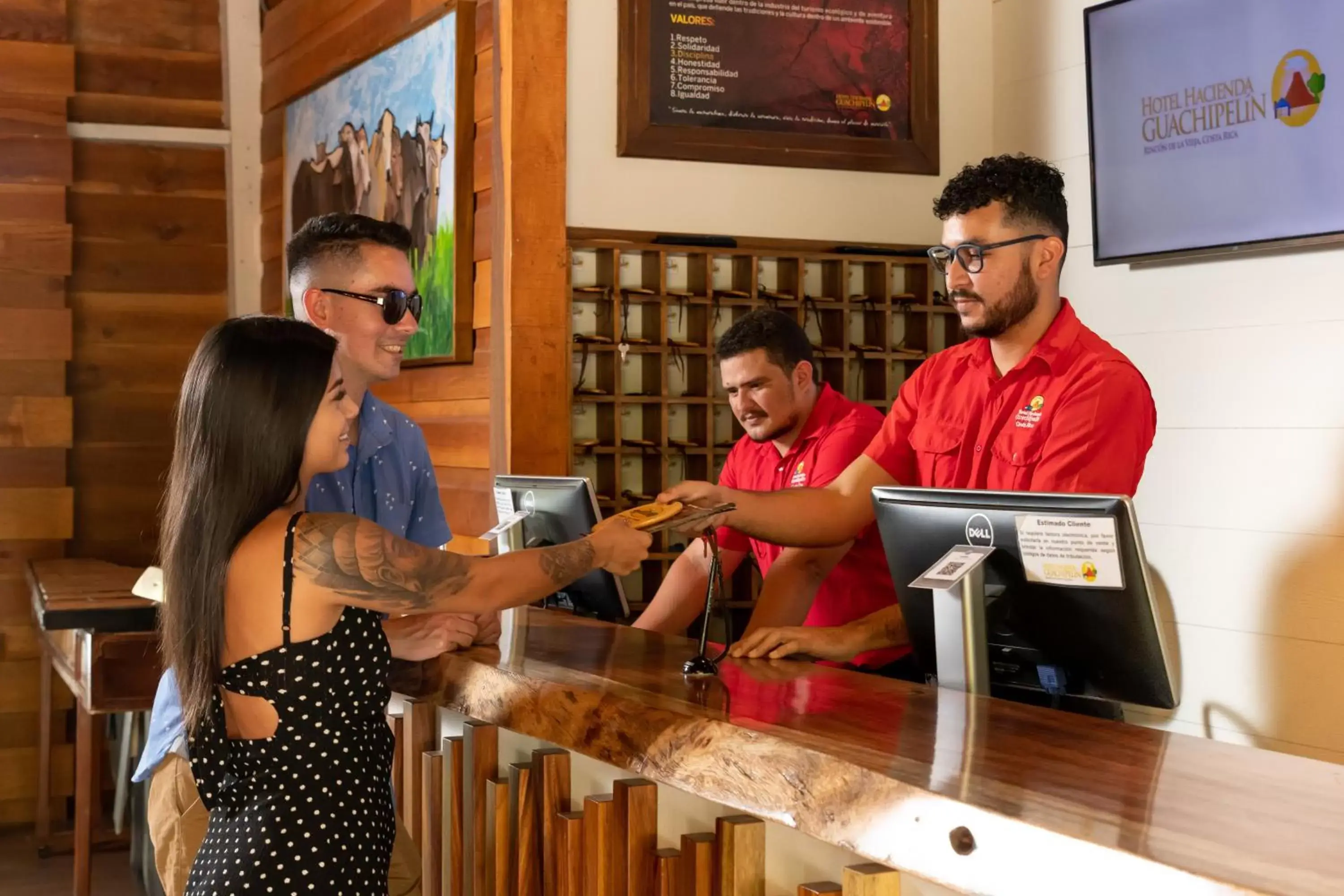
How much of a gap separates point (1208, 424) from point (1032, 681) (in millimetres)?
1867

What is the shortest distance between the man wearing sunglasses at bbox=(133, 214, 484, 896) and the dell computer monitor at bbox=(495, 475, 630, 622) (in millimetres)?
361

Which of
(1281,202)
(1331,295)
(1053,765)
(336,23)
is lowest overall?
(1053,765)

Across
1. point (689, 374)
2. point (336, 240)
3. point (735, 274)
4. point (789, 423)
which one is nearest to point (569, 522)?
point (789, 423)

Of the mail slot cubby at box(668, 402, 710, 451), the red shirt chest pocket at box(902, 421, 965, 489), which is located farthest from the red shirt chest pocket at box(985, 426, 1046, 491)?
the mail slot cubby at box(668, 402, 710, 451)

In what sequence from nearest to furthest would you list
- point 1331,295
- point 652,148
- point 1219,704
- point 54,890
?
point 1331,295
point 1219,704
point 652,148
point 54,890

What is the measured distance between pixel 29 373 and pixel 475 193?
2389 millimetres

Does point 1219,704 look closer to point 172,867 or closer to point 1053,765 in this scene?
point 1053,765

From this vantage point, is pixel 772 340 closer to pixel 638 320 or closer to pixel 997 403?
pixel 997 403

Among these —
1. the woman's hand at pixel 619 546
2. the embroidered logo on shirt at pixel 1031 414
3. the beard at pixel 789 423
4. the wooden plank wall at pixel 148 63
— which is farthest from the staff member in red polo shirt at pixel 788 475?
the wooden plank wall at pixel 148 63

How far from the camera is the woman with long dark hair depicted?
194cm

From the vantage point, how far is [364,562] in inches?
77.4

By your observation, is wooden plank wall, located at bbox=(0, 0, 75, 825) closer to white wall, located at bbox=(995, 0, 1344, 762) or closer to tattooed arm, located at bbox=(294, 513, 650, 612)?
white wall, located at bbox=(995, 0, 1344, 762)

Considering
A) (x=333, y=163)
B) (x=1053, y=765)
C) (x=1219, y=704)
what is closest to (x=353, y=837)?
(x=1053, y=765)

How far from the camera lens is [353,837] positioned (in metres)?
1.98
